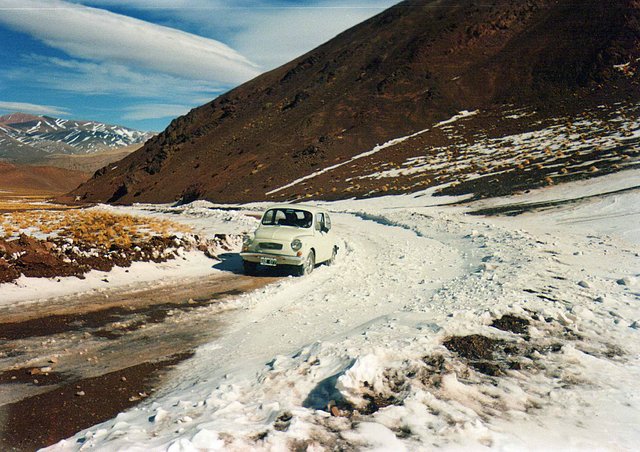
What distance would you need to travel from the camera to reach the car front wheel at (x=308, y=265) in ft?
39.2

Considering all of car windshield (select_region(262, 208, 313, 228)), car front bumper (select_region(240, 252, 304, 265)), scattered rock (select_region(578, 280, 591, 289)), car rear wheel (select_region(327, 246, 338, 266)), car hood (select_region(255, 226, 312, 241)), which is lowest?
scattered rock (select_region(578, 280, 591, 289))

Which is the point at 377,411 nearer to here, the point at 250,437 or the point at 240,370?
the point at 250,437

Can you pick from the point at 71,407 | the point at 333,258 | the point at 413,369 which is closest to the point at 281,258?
the point at 333,258

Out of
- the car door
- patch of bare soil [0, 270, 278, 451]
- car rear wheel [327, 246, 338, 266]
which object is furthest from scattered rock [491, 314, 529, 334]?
car rear wheel [327, 246, 338, 266]

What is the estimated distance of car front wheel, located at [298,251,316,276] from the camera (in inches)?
471

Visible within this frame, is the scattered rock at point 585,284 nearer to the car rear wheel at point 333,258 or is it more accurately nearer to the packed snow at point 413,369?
the packed snow at point 413,369

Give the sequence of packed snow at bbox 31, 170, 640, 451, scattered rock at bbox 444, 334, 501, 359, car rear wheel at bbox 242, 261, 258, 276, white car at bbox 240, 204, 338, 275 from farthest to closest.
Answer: car rear wheel at bbox 242, 261, 258, 276 < white car at bbox 240, 204, 338, 275 < scattered rock at bbox 444, 334, 501, 359 < packed snow at bbox 31, 170, 640, 451

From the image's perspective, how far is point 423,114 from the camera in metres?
71.1

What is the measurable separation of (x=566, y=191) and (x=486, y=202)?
15.5 ft

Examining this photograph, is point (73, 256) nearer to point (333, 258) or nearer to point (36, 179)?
point (333, 258)

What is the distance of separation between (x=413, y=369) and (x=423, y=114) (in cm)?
7040

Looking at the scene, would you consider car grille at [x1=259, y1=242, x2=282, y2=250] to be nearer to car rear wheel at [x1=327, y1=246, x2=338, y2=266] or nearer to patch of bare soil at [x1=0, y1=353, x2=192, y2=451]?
car rear wheel at [x1=327, y1=246, x2=338, y2=266]

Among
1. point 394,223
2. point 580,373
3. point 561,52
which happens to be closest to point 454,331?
point 580,373

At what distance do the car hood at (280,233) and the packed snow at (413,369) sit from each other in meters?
1.20
